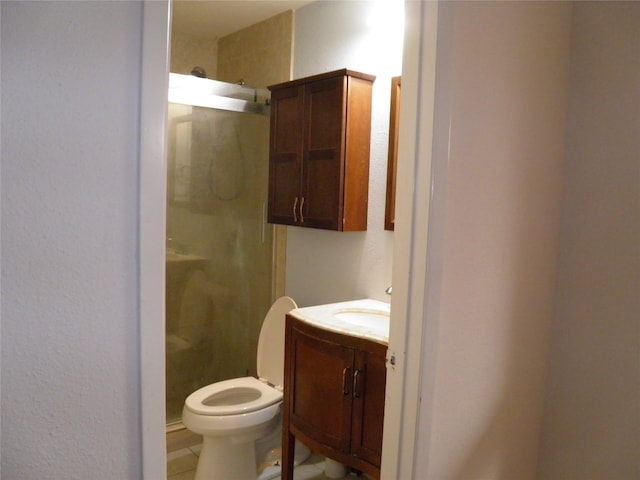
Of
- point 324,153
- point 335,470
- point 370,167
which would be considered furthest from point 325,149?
point 335,470

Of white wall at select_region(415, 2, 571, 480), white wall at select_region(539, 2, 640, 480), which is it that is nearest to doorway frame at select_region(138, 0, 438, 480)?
white wall at select_region(415, 2, 571, 480)

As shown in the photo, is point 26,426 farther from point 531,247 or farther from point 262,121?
point 262,121

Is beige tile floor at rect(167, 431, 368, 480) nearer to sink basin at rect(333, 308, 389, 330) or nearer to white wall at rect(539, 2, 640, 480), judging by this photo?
sink basin at rect(333, 308, 389, 330)

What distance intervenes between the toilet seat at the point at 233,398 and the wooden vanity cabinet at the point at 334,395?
6.3 inches

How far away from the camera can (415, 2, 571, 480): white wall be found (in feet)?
4.11

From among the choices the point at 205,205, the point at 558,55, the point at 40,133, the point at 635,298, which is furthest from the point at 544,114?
the point at 205,205

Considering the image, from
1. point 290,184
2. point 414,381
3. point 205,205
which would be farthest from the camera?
point 205,205

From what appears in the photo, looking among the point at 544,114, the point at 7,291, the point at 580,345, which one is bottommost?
the point at 580,345

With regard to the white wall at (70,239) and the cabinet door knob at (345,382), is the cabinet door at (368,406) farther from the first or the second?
the white wall at (70,239)

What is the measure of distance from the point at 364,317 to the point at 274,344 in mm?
584

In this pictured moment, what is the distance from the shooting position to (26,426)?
688 mm

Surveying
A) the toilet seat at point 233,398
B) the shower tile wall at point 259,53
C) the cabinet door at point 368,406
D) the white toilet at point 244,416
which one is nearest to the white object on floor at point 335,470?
the white toilet at point 244,416

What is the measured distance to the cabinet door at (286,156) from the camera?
2412mm

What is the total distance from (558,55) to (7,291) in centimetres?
177
